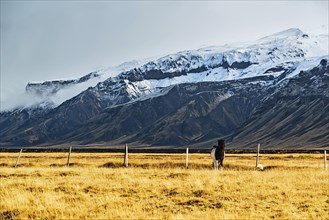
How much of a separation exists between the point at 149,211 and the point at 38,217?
14.3 feet

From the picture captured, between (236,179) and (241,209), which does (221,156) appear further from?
(241,209)

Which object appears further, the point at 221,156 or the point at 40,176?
the point at 221,156

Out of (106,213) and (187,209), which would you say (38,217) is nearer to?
(106,213)

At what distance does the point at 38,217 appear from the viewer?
19.0m

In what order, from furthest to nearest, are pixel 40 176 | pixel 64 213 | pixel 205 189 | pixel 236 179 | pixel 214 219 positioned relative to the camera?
pixel 40 176 → pixel 236 179 → pixel 205 189 → pixel 64 213 → pixel 214 219

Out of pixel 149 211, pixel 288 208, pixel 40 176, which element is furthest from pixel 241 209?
pixel 40 176

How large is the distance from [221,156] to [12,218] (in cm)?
2132

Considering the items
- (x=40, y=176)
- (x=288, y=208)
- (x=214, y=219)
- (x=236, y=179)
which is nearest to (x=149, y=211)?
(x=214, y=219)

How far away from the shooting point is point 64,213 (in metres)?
19.3

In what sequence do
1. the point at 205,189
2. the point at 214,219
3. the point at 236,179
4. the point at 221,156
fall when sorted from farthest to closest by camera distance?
the point at 221,156 → the point at 236,179 → the point at 205,189 → the point at 214,219

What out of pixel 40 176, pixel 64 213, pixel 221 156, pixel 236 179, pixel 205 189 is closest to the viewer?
pixel 64 213

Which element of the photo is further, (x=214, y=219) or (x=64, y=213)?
(x=64, y=213)

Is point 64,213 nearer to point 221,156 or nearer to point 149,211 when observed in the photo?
point 149,211

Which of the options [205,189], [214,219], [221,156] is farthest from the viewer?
[221,156]
